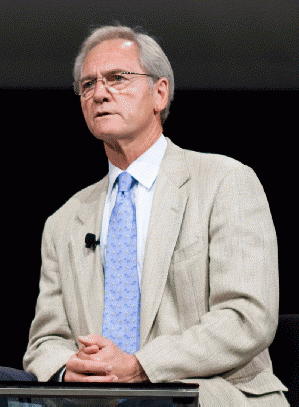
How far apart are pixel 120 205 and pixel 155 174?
149 millimetres

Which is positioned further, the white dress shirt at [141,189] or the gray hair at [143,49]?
the gray hair at [143,49]

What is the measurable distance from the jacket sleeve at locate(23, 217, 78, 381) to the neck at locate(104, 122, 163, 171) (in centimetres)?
32

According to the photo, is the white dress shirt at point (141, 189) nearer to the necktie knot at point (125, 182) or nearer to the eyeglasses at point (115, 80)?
the necktie knot at point (125, 182)

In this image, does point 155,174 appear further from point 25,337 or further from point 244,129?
point 25,337

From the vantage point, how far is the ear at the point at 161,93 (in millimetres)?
2207

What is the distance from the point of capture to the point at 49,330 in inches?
80.5

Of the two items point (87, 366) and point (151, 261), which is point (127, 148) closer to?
point (151, 261)

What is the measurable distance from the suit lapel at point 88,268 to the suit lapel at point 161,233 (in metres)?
0.17

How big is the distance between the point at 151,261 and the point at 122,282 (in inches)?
4.8

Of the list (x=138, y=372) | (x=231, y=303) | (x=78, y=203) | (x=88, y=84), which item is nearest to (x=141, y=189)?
(x=78, y=203)

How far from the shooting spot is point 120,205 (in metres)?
2.06

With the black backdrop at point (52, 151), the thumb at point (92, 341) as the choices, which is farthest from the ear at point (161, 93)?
the thumb at point (92, 341)

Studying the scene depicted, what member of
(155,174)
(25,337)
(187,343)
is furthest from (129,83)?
(25,337)

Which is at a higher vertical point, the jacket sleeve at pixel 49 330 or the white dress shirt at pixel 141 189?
the white dress shirt at pixel 141 189
